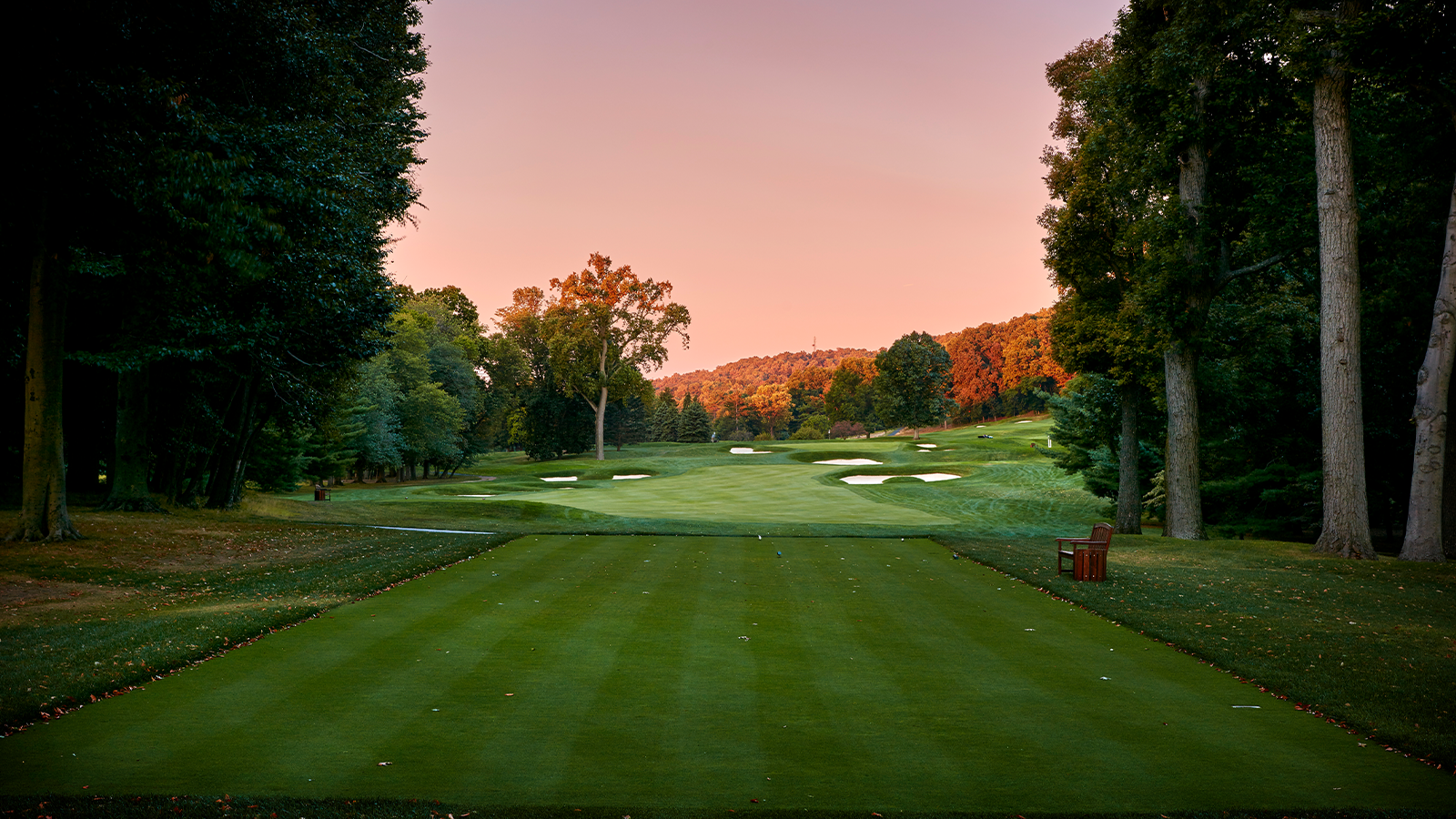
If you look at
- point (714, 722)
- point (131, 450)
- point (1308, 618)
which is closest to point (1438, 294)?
point (1308, 618)

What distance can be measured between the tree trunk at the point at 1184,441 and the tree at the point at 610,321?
116 feet

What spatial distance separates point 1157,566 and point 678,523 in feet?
38.4

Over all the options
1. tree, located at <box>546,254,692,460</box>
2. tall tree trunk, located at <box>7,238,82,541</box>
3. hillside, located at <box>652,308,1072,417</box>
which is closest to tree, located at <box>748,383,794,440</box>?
hillside, located at <box>652,308,1072,417</box>

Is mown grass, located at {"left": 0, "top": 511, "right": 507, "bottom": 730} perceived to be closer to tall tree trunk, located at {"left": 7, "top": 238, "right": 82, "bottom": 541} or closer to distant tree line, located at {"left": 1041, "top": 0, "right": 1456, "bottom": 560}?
tall tree trunk, located at {"left": 7, "top": 238, "right": 82, "bottom": 541}

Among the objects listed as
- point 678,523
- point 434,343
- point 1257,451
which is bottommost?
point 678,523

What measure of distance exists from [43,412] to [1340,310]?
22950 mm

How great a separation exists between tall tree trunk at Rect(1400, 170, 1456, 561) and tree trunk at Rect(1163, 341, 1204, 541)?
4801 mm

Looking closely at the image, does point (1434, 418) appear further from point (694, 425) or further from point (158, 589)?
point (694, 425)

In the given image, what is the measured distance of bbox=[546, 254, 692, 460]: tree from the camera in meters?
Result: 52.0

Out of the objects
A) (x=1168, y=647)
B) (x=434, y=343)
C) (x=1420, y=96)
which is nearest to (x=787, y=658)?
(x=1168, y=647)

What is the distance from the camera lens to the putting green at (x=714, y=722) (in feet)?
14.9

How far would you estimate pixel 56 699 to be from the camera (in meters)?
5.88

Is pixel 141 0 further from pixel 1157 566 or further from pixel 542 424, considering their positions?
pixel 542 424

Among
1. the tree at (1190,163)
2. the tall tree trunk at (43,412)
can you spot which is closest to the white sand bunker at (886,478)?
the tree at (1190,163)
